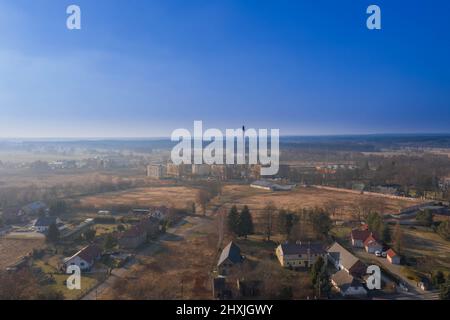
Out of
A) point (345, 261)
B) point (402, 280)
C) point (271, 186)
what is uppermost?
point (271, 186)

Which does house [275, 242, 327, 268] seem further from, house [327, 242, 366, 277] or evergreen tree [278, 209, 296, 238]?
evergreen tree [278, 209, 296, 238]

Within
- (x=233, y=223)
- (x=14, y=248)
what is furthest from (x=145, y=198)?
(x=233, y=223)

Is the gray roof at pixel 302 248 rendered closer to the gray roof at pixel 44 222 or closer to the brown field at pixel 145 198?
the brown field at pixel 145 198

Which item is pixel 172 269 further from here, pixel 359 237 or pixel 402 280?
pixel 359 237
